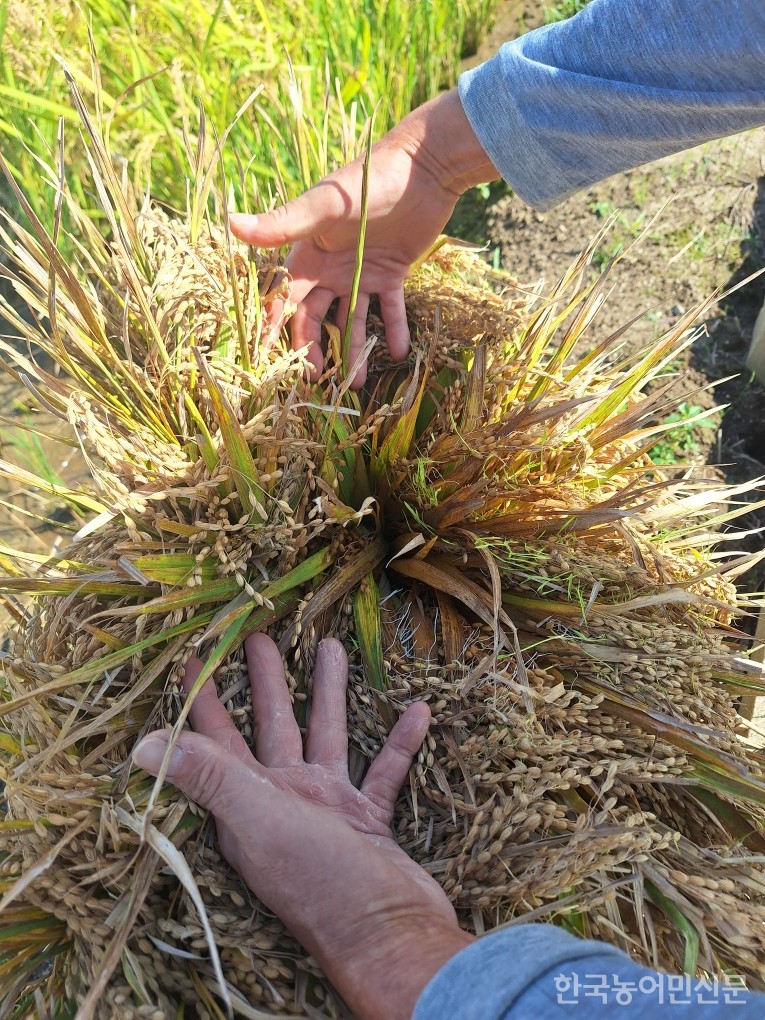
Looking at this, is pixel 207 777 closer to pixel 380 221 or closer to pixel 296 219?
pixel 296 219

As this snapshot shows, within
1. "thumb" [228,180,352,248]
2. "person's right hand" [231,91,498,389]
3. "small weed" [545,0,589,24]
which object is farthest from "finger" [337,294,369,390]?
"small weed" [545,0,589,24]

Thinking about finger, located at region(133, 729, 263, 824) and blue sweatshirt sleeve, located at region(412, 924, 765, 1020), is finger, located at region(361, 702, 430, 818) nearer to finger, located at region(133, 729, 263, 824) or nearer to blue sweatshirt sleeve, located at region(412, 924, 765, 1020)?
finger, located at region(133, 729, 263, 824)

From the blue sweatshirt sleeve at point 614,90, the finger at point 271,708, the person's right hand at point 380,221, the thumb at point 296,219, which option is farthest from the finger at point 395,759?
the blue sweatshirt sleeve at point 614,90

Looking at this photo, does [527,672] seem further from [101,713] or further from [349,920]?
[101,713]

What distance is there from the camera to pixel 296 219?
3.95 feet

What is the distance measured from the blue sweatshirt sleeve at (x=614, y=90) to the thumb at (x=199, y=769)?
3.84 feet

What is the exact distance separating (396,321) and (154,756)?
0.97 m

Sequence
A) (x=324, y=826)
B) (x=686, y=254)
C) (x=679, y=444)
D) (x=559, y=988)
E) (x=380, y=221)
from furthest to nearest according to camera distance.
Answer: (x=686, y=254) → (x=679, y=444) → (x=380, y=221) → (x=324, y=826) → (x=559, y=988)

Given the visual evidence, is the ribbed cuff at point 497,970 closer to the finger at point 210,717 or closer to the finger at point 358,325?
the finger at point 210,717

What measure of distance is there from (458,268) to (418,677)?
1.00 metres

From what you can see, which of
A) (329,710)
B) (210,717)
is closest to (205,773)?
(210,717)

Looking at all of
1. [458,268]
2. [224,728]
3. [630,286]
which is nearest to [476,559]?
[224,728]

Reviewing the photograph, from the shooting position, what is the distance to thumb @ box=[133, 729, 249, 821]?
33.7 inches

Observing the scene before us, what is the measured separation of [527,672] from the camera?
1062mm
